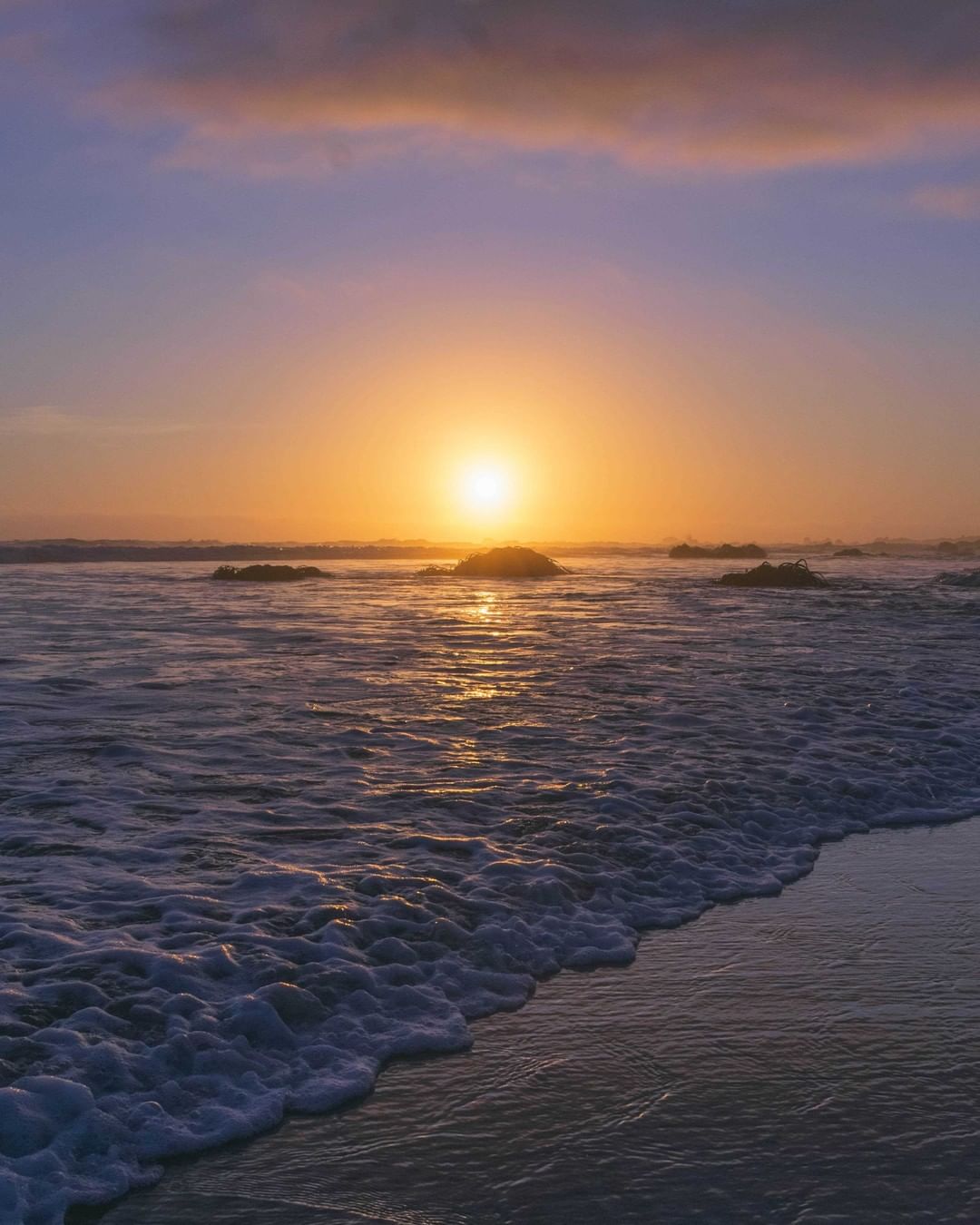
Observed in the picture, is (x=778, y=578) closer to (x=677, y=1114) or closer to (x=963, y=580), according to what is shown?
(x=963, y=580)

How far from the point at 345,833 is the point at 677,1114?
3.60m

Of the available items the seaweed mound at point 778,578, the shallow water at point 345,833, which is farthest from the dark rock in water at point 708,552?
the shallow water at point 345,833

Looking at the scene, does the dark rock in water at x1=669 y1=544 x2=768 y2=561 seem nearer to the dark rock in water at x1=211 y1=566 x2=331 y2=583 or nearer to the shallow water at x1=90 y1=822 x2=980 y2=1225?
the dark rock in water at x1=211 y1=566 x2=331 y2=583

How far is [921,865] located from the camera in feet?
21.8

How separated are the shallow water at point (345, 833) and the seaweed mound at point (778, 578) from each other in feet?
70.5

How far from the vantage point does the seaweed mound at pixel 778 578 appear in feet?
126

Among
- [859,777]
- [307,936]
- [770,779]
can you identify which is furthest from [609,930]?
[859,777]

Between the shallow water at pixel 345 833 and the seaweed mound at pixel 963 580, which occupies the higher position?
the seaweed mound at pixel 963 580

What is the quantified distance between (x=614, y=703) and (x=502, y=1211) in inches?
362

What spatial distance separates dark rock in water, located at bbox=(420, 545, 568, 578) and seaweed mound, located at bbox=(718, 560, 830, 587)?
9.39 meters

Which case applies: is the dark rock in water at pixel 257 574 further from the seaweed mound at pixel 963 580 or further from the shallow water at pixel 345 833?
the seaweed mound at pixel 963 580

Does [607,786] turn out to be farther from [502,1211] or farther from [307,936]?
[502,1211]

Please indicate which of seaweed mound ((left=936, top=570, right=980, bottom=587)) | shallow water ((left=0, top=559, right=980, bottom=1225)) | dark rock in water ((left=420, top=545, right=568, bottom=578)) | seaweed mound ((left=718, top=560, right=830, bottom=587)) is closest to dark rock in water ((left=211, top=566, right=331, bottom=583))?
dark rock in water ((left=420, top=545, right=568, bottom=578))

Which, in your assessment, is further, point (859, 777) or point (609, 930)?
point (859, 777)
